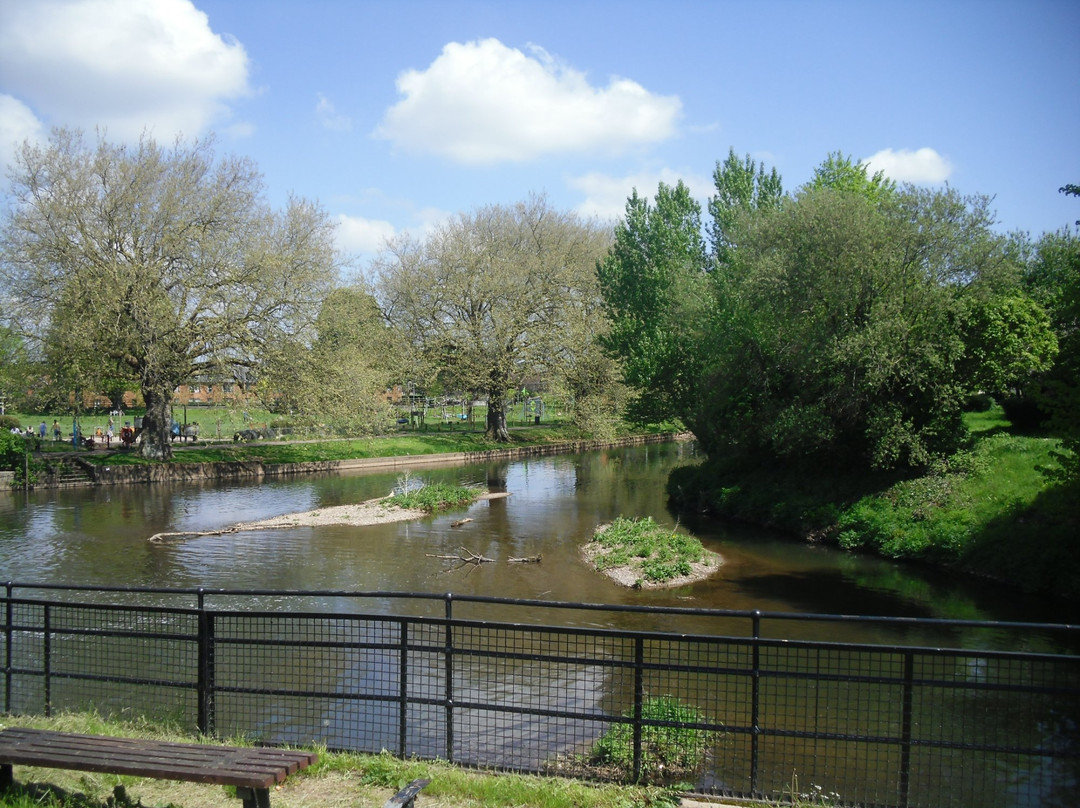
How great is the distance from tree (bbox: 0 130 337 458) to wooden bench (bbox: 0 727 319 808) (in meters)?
32.7

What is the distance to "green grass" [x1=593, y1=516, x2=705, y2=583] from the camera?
1969 centimetres

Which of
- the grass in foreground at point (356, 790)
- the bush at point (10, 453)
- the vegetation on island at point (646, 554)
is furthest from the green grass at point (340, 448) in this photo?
the grass in foreground at point (356, 790)

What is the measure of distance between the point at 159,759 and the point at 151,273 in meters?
34.7

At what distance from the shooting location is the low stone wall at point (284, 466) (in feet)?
124

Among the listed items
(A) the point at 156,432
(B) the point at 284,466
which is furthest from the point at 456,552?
(A) the point at 156,432

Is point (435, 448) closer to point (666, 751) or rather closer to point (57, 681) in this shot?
point (57, 681)

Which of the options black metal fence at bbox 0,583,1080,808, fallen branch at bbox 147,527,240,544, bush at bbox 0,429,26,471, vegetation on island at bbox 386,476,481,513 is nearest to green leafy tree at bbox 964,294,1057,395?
black metal fence at bbox 0,583,1080,808

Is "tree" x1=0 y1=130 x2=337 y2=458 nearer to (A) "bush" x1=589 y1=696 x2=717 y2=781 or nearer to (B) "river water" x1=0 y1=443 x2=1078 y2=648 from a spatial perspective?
(B) "river water" x1=0 y1=443 x2=1078 y2=648

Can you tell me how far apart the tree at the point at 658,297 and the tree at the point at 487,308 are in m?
6.86

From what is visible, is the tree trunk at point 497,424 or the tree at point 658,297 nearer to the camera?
the tree at point 658,297

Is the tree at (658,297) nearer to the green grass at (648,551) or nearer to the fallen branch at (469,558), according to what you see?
the green grass at (648,551)

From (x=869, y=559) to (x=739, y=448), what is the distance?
8693mm

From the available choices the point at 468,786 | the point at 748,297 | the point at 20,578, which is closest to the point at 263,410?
the point at 20,578

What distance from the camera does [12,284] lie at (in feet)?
117
